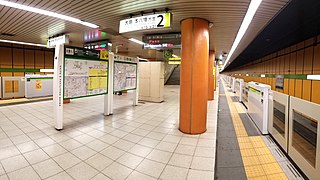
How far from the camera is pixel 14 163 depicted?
2.46 m

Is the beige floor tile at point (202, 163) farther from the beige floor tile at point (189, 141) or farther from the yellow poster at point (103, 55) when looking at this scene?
the yellow poster at point (103, 55)

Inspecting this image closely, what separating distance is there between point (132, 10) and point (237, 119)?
4.77 m

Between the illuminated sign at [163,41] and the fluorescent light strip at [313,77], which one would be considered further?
the fluorescent light strip at [313,77]

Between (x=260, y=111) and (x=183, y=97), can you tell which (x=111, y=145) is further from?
(x=260, y=111)

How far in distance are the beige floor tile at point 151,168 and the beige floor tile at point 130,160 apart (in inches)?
3.4

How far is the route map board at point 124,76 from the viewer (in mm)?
5758

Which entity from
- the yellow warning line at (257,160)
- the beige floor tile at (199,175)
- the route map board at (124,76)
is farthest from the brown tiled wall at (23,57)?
the yellow warning line at (257,160)

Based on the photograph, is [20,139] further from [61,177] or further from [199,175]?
[199,175]

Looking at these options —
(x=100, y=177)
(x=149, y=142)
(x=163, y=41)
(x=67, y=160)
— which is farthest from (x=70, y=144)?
(x=163, y=41)

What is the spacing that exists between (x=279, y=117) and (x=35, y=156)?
4.85 metres

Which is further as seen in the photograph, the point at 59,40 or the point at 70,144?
the point at 59,40

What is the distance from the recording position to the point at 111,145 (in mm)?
3172

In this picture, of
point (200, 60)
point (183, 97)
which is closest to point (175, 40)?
point (200, 60)

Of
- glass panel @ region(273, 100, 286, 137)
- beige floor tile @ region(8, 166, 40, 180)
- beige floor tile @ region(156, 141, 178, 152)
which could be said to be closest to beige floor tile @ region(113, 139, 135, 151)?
beige floor tile @ region(156, 141, 178, 152)
